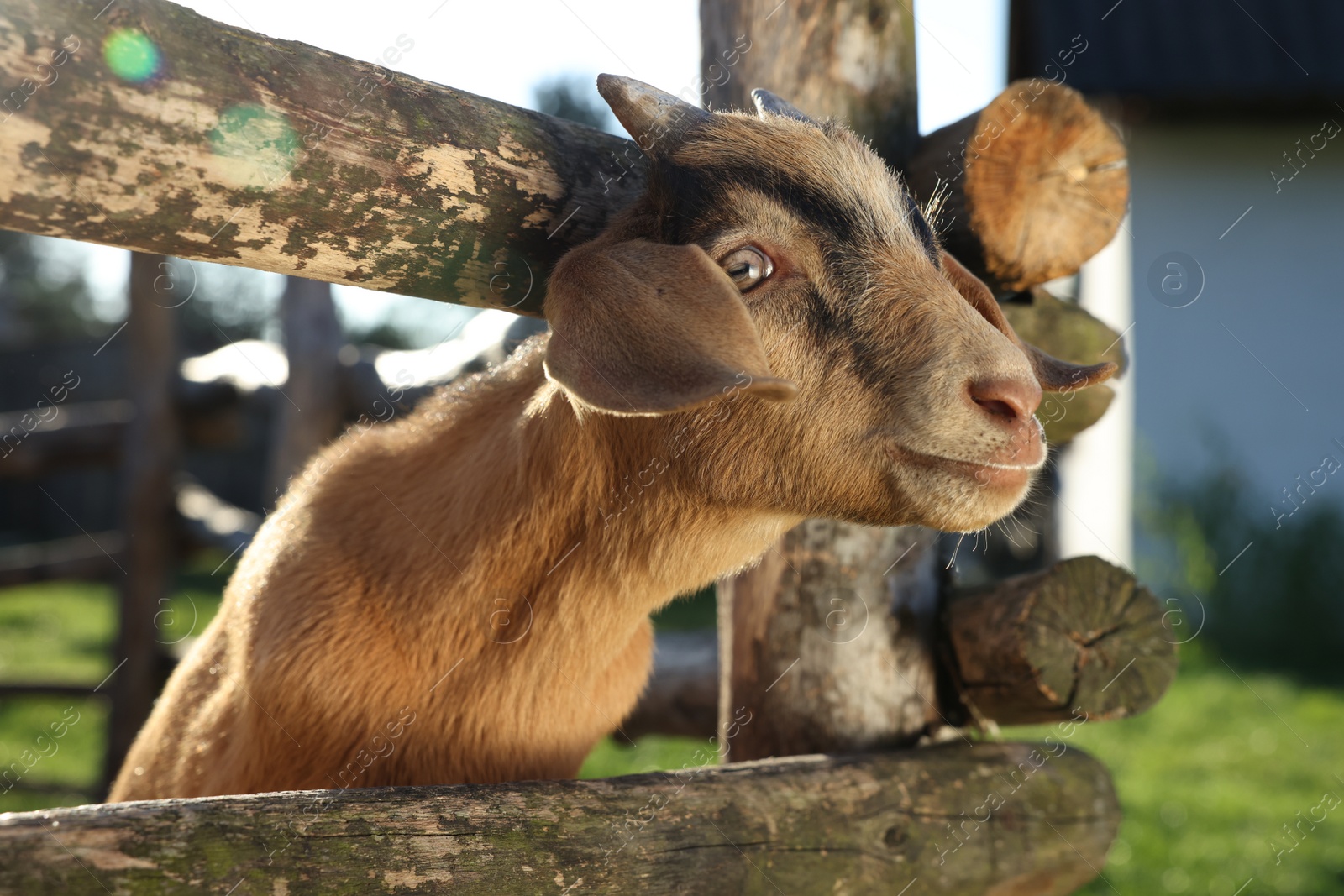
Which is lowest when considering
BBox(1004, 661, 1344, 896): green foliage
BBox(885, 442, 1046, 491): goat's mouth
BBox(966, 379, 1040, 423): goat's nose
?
BBox(1004, 661, 1344, 896): green foliage

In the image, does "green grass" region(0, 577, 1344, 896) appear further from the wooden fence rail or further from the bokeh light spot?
the bokeh light spot

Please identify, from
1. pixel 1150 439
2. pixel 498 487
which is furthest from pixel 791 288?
pixel 1150 439

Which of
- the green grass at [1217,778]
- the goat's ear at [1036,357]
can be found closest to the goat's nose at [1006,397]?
the goat's ear at [1036,357]

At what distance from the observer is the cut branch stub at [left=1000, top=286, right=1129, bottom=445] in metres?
2.59

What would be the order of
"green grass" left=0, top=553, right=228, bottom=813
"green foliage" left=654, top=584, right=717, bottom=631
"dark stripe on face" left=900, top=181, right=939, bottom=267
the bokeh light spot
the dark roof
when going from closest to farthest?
the bokeh light spot, "dark stripe on face" left=900, top=181, right=939, bottom=267, "green grass" left=0, top=553, right=228, bottom=813, the dark roof, "green foliage" left=654, top=584, right=717, bottom=631

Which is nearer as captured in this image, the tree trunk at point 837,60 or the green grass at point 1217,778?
the tree trunk at point 837,60

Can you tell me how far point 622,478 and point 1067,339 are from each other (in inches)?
50.4

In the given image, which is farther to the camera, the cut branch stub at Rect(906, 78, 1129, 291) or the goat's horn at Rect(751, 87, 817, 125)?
the cut branch stub at Rect(906, 78, 1129, 291)

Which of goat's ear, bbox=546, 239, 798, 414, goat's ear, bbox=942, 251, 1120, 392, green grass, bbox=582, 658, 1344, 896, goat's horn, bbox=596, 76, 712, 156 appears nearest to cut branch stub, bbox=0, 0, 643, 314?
goat's horn, bbox=596, 76, 712, 156

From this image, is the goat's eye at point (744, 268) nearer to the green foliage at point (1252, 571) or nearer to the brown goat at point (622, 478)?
the brown goat at point (622, 478)

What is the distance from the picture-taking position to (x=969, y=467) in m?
1.83

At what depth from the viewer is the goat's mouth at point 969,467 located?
1.83m

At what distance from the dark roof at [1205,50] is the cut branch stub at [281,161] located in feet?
26.5

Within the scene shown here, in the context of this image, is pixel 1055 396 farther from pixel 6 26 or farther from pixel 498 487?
pixel 6 26
